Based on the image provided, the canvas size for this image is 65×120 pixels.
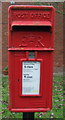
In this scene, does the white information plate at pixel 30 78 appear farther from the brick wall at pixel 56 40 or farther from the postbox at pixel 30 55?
the brick wall at pixel 56 40

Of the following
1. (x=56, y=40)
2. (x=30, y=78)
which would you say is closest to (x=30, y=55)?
(x=30, y=78)

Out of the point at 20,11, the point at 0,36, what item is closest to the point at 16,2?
the point at 0,36

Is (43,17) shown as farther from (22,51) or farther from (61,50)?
(61,50)

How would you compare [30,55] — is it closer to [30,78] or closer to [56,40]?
[30,78]

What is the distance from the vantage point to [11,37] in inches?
133

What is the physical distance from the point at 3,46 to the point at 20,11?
8.89m

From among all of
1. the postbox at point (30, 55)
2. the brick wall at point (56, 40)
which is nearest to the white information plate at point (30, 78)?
the postbox at point (30, 55)

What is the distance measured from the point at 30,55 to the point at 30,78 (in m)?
0.33

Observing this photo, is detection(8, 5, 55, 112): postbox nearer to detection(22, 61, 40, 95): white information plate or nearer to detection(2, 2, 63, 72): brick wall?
detection(22, 61, 40, 95): white information plate

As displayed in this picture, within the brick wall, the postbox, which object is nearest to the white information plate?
the postbox

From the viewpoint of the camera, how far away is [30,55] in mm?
3402

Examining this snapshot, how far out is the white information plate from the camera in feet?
11.3

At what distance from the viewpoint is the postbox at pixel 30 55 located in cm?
337

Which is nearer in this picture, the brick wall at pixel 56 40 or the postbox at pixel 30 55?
the postbox at pixel 30 55
